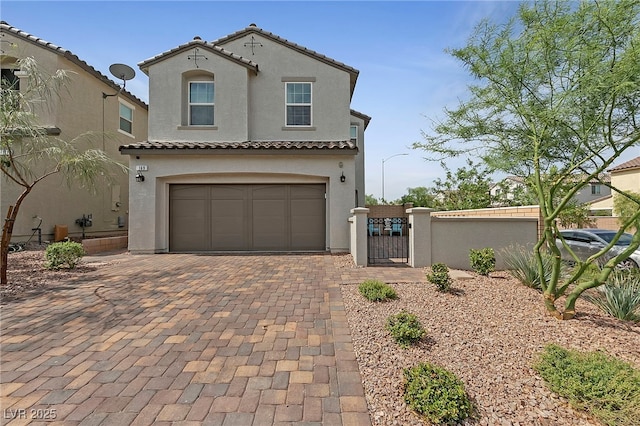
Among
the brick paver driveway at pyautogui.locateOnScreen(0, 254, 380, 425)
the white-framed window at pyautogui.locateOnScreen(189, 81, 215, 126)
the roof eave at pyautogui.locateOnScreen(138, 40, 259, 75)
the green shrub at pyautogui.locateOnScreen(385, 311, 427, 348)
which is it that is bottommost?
the brick paver driveway at pyautogui.locateOnScreen(0, 254, 380, 425)

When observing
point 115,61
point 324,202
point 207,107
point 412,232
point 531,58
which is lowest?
point 412,232

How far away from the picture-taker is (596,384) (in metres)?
2.90

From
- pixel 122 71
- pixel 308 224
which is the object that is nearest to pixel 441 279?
pixel 308 224

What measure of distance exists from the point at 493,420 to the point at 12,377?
190 inches

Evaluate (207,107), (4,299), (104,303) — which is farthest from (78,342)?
(207,107)

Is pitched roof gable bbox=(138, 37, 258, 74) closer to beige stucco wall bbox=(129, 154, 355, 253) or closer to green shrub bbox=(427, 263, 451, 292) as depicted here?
beige stucco wall bbox=(129, 154, 355, 253)

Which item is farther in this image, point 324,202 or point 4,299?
point 324,202

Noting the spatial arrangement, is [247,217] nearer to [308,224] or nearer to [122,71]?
[308,224]

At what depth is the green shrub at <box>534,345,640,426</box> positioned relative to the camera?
2650 millimetres

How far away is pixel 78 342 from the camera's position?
3969 mm

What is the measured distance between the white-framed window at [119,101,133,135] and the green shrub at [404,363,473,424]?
18.4 meters

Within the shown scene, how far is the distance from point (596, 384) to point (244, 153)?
33.6 feet

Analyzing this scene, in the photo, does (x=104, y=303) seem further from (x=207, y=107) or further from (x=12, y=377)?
(x=207, y=107)

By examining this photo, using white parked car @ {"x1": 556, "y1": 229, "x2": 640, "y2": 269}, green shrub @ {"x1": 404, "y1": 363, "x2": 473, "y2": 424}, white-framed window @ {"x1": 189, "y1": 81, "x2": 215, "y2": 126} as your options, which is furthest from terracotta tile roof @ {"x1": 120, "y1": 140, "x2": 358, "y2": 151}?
green shrub @ {"x1": 404, "y1": 363, "x2": 473, "y2": 424}
